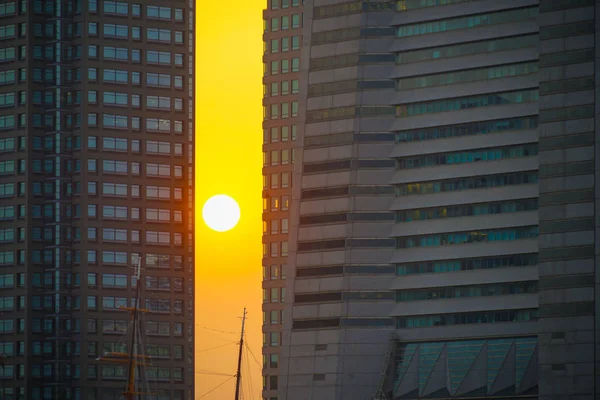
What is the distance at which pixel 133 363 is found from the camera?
7195 inches

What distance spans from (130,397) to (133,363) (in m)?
3.97

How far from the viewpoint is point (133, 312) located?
18200 centimetres

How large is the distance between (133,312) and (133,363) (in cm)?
560

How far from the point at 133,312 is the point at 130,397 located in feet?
29.8

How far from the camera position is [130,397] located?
180750 mm
